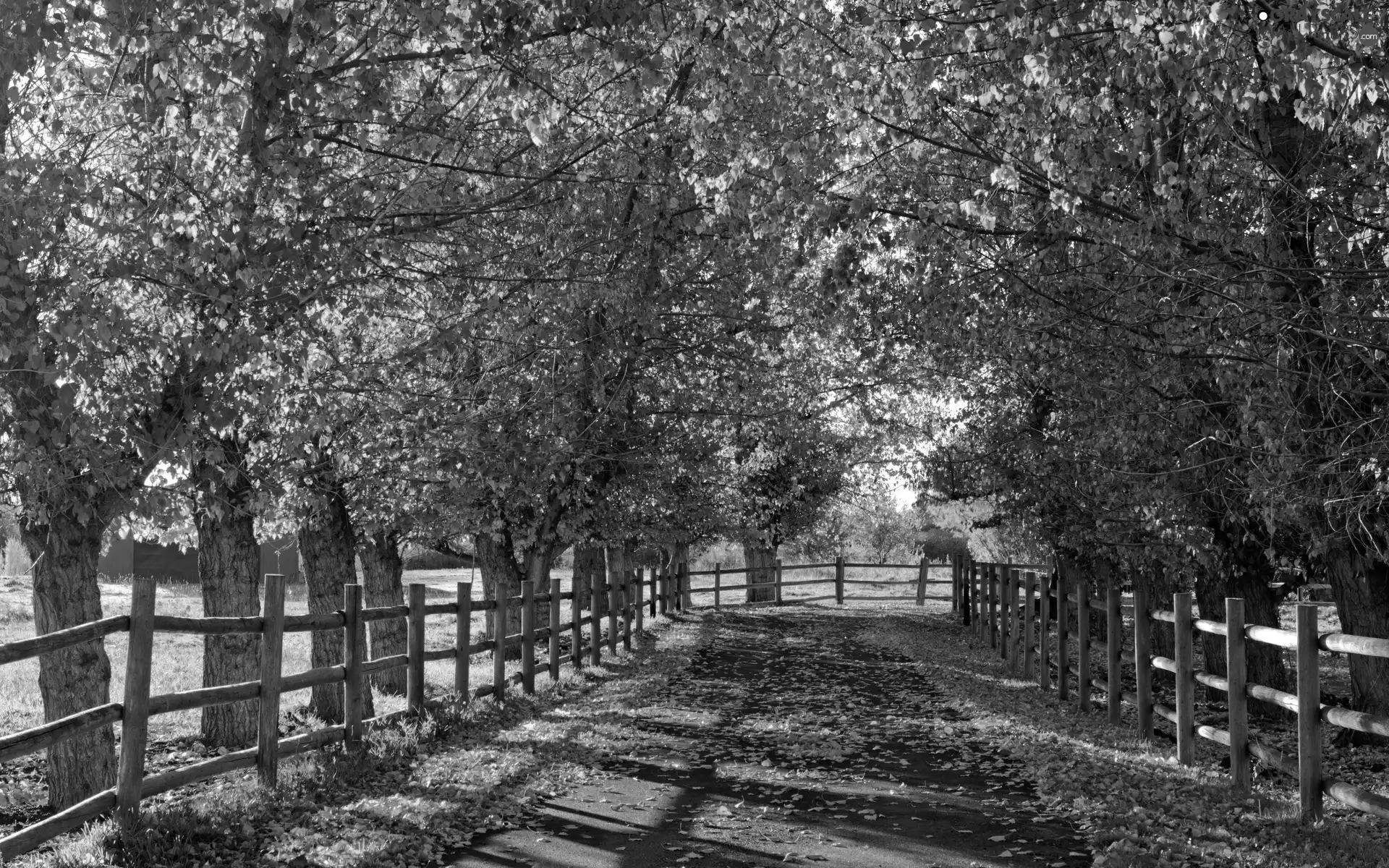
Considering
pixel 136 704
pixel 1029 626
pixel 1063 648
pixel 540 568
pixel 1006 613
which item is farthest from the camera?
pixel 540 568

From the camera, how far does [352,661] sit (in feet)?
34.1

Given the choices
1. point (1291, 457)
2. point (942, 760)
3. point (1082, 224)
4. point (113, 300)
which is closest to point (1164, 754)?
point (942, 760)

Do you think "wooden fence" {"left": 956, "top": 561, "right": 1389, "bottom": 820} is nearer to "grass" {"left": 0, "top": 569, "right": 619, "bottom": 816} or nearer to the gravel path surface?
the gravel path surface

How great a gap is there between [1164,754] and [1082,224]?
468 cm

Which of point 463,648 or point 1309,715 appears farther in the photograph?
point 463,648

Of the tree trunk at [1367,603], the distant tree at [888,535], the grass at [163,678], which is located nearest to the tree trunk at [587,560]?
the grass at [163,678]

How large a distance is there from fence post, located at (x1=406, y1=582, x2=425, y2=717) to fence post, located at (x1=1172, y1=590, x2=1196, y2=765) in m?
6.68

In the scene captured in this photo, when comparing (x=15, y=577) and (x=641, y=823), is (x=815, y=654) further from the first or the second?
(x=15, y=577)

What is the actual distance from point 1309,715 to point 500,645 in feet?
28.4

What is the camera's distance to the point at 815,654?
74.7ft

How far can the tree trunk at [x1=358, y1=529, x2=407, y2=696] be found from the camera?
61.6 feet

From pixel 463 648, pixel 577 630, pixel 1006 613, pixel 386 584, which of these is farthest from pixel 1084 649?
pixel 386 584

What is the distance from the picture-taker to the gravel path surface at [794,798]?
7.30m

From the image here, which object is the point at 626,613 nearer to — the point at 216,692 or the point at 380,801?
the point at 380,801
